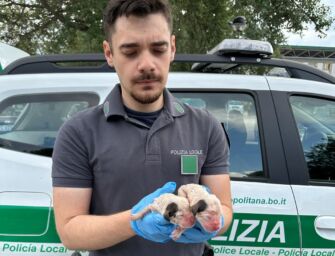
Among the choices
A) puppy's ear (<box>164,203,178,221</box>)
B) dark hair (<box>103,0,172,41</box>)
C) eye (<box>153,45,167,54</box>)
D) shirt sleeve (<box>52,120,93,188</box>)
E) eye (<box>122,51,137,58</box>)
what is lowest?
puppy's ear (<box>164,203,178,221</box>)

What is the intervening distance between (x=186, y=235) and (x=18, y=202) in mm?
1285

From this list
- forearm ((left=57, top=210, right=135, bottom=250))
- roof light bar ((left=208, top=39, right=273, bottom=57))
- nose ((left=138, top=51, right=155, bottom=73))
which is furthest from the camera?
roof light bar ((left=208, top=39, right=273, bottom=57))

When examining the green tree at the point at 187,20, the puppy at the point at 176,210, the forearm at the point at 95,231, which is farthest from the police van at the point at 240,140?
the green tree at the point at 187,20

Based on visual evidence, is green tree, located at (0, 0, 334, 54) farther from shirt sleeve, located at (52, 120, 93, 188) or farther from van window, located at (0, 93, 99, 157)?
shirt sleeve, located at (52, 120, 93, 188)

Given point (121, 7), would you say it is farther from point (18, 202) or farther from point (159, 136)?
point (18, 202)

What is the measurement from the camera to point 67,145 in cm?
145

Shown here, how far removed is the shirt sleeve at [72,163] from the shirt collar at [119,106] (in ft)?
0.40

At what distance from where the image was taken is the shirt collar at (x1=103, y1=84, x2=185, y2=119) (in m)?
1.48

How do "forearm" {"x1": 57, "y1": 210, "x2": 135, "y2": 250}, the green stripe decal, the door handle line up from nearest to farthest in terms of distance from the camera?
"forearm" {"x1": 57, "y1": 210, "x2": 135, "y2": 250} < the green stripe decal < the door handle

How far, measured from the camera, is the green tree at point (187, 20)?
8.06 m

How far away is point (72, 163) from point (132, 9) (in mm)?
521

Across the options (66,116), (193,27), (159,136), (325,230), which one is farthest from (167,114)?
(193,27)

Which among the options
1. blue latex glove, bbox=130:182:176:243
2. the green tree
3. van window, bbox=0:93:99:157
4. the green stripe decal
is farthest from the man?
the green tree

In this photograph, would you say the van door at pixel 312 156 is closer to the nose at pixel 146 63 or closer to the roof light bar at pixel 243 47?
the roof light bar at pixel 243 47
